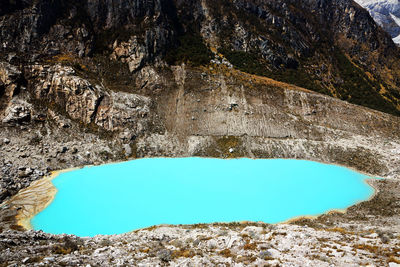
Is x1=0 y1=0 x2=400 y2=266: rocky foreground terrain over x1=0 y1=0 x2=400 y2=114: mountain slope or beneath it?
beneath

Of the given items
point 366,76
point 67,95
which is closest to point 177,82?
point 67,95

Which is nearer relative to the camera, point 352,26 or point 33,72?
point 33,72

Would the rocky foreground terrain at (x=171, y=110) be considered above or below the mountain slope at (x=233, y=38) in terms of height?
below

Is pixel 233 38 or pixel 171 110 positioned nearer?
pixel 171 110

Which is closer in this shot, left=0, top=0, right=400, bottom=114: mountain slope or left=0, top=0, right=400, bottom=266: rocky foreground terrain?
left=0, top=0, right=400, bottom=266: rocky foreground terrain

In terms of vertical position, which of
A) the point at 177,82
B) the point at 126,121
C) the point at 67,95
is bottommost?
the point at 126,121

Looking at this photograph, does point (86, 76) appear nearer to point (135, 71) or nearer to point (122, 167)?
point (135, 71)

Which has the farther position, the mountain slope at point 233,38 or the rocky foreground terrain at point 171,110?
the mountain slope at point 233,38

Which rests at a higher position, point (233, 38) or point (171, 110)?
point (233, 38)
